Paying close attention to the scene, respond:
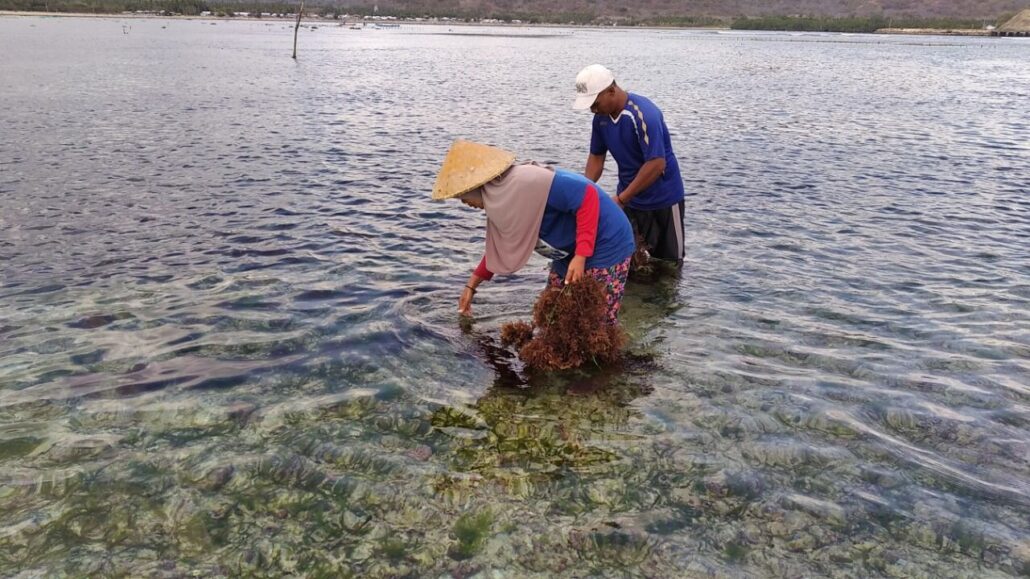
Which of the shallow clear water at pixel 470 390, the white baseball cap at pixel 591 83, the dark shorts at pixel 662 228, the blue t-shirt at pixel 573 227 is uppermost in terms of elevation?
the white baseball cap at pixel 591 83

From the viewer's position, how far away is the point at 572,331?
21.0 feet

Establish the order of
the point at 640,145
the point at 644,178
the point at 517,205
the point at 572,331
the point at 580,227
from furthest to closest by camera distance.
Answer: the point at 644,178 → the point at 640,145 → the point at 572,331 → the point at 580,227 → the point at 517,205

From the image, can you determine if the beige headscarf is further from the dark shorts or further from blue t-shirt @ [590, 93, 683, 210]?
the dark shorts

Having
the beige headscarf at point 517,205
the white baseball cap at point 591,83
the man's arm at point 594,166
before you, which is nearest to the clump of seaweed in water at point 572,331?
the beige headscarf at point 517,205

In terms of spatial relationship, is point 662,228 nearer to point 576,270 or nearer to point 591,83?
point 591,83

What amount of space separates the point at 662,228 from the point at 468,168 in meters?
4.37

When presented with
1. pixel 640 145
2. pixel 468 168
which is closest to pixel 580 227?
pixel 468 168

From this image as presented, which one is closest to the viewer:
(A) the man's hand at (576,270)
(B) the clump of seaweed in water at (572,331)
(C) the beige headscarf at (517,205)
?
(C) the beige headscarf at (517,205)

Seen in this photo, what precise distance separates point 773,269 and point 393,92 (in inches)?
1131

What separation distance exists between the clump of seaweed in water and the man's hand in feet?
0.23

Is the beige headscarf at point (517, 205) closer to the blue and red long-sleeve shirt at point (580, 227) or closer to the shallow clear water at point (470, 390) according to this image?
the blue and red long-sleeve shirt at point (580, 227)

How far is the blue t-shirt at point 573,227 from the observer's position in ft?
18.4

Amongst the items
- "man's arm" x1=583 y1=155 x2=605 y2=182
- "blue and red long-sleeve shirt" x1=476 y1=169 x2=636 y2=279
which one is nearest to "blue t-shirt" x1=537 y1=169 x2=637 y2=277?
"blue and red long-sleeve shirt" x1=476 y1=169 x2=636 y2=279

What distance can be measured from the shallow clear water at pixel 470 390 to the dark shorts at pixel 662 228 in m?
0.57
